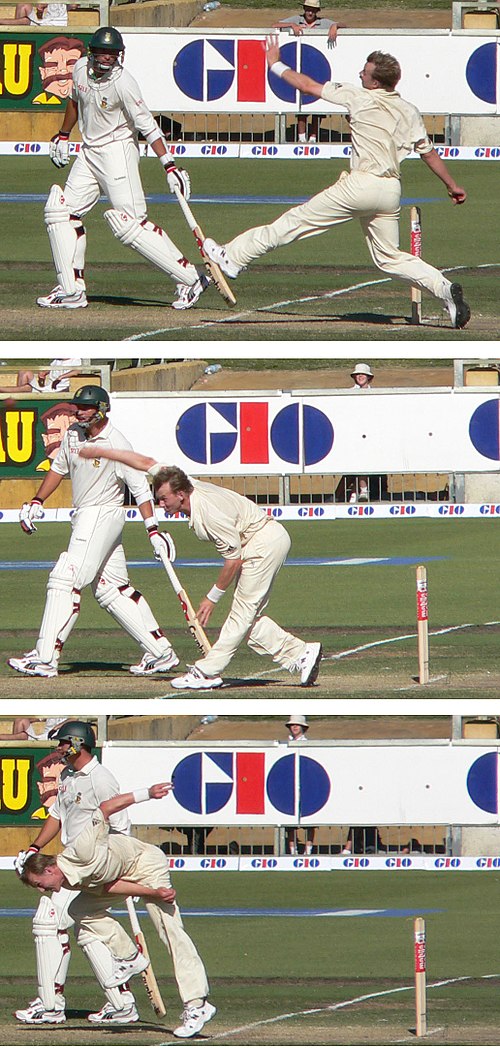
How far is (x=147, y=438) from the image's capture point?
22.5 metres

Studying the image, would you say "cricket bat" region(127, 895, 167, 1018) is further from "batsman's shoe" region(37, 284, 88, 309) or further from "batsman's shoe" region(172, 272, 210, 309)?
"batsman's shoe" region(37, 284, 88, 309)

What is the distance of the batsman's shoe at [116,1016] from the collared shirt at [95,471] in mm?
3571

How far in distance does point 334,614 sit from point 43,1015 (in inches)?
247

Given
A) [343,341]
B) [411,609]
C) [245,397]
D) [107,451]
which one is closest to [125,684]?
[107,451]

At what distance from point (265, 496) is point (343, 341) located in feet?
18.5

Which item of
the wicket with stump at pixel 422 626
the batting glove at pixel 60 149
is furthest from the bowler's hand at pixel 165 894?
the batting glove at pixel 60 149

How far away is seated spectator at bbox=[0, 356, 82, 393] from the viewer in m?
22.8

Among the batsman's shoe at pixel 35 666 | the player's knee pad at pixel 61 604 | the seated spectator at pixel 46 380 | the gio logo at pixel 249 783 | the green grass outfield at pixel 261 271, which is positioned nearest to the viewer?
the player's knee pad at pixel 61 604

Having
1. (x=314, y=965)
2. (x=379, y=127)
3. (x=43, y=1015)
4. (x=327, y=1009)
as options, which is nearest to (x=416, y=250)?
(x=379, y=127)

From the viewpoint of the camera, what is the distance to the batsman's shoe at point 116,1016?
14.8 metres

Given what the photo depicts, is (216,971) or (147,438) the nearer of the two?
(216,971)

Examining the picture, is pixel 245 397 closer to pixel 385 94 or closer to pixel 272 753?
pixel 272 753

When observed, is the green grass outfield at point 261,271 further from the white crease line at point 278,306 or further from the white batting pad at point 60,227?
the white batting pad at point 60,227

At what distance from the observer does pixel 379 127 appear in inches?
651
